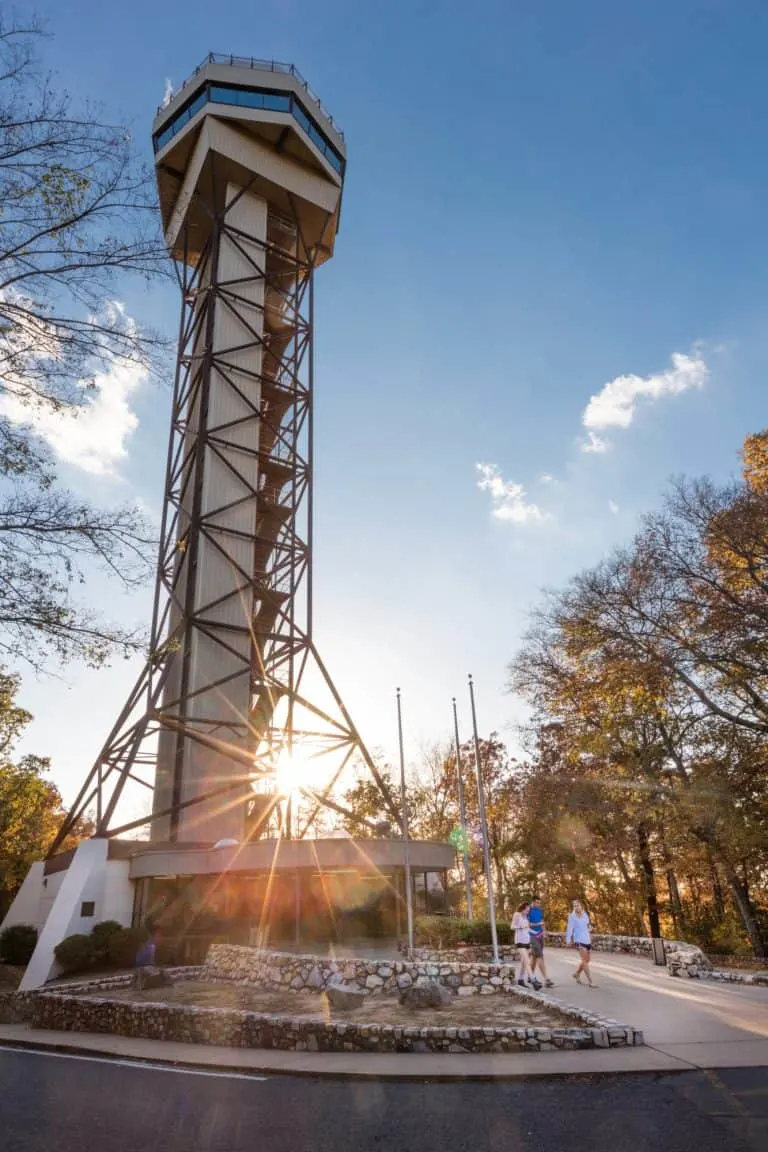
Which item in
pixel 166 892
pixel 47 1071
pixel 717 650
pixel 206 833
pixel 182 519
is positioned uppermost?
pixel 182 519

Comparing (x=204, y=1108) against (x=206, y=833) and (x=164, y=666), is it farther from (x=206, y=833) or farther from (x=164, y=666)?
(x=164, y=666)

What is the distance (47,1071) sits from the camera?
11297mm

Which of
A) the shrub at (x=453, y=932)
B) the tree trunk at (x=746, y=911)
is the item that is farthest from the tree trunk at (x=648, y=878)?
the shrub at (x=453, y=932)

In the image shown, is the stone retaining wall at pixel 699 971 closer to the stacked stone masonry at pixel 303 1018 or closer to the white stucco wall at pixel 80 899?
the stacked stone masonry at pixel 303 1018

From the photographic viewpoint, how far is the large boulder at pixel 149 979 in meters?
18.2

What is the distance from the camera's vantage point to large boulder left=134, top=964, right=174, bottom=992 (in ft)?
59.6

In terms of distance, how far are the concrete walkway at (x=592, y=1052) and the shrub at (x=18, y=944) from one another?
38.4 ft

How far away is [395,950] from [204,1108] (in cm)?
1438

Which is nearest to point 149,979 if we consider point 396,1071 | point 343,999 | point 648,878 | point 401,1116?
point 343,999

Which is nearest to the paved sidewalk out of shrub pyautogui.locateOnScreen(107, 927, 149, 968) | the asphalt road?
the asphalt road

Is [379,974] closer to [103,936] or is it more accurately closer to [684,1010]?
[684,1010]

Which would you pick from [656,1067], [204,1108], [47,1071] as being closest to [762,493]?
[656,1067]

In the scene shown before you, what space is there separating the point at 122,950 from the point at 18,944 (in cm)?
630

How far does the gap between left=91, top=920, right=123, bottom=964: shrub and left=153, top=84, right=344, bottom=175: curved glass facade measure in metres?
40.0
